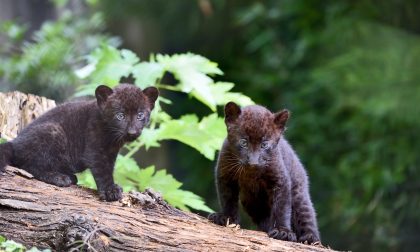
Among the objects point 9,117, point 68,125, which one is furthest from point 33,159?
point 9,117

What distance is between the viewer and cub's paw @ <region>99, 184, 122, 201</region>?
631 cm

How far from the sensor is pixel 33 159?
6.50m

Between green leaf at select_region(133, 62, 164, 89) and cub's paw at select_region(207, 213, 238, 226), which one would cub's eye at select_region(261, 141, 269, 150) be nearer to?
cub's paw at select_region(207, 213, 238, 226)

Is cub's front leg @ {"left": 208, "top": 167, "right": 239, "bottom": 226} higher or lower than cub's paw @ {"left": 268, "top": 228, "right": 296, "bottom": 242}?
higher

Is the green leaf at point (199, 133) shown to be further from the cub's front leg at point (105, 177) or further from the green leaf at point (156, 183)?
the cub's front leg at point (105, 177)

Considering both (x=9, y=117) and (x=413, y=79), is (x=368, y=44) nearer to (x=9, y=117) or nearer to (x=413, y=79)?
(x=413, y=79)

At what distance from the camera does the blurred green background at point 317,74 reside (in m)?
13.5

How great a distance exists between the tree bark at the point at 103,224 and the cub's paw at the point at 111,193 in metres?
0.05

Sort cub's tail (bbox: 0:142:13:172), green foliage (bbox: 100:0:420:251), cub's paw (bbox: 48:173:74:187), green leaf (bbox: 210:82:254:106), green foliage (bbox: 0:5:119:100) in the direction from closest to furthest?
cub's tail (bbox: 0:142:13:172), cub's paw (bbox: 48:173:74:187), green leaf (bbox: 210:82:254:106), green foliage (bbox: 0:5:119:100), green foliage (bbox: 100:0:420:251)

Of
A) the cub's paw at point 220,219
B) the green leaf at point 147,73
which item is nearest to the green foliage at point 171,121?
the green leaf at point 147,73

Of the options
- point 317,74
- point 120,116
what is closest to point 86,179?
point 120,116

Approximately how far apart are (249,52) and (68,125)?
883 centimetres

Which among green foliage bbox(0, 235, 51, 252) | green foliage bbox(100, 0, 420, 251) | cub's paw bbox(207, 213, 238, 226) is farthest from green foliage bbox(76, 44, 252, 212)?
green foliage bbox(100, 0, 420, 251)

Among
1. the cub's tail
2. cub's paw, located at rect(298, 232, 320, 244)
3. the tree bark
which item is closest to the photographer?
the tree bark
